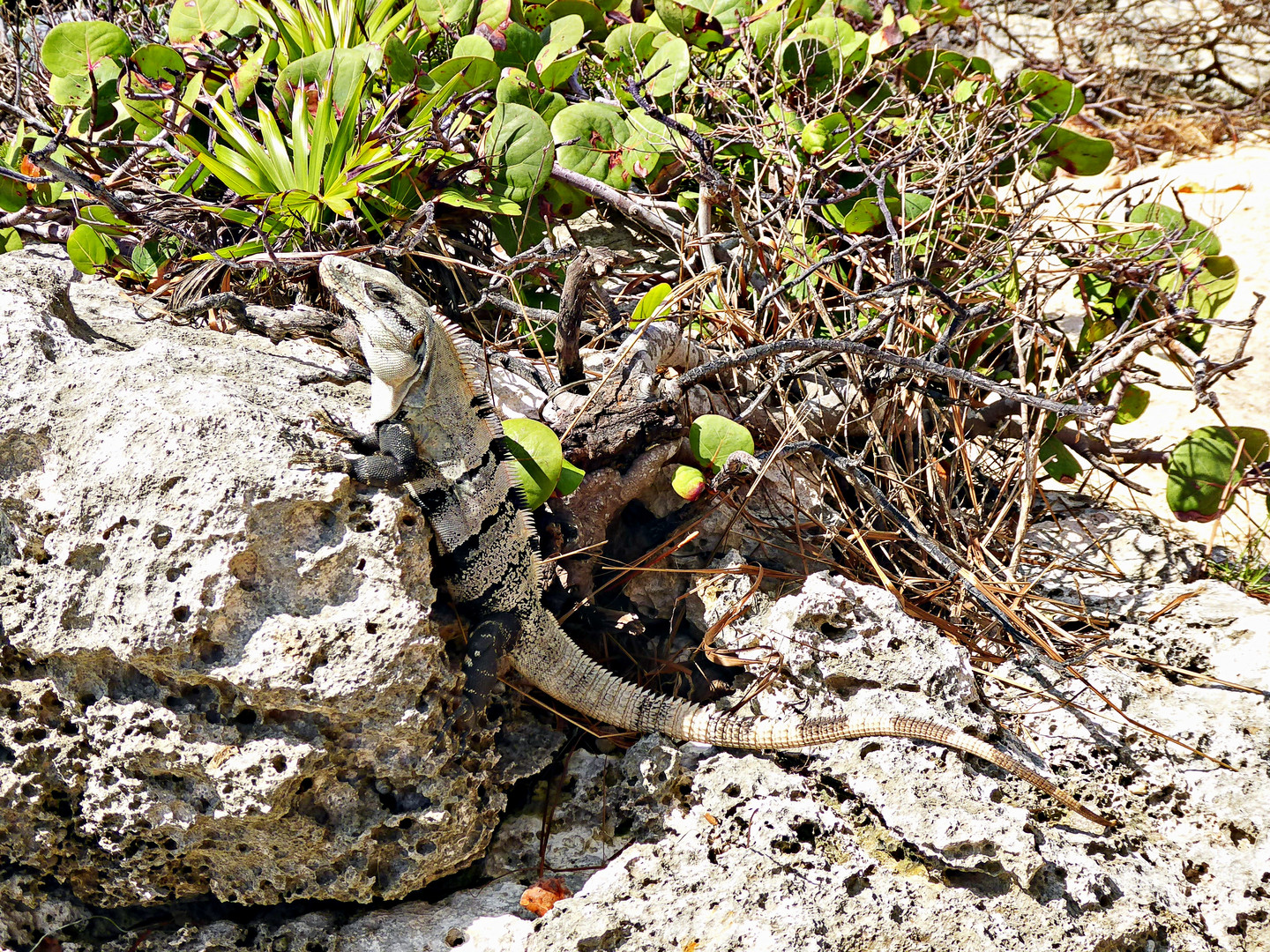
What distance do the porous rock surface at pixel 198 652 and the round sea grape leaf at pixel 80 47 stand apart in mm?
2060

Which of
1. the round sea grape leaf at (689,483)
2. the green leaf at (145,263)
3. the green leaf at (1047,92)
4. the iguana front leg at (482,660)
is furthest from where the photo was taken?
the green leaf at (1047,92)

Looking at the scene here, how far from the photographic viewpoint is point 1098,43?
7.65m

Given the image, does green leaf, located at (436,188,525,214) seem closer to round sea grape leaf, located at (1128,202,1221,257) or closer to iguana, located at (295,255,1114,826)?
iguana, located at (295,255,1114,826)

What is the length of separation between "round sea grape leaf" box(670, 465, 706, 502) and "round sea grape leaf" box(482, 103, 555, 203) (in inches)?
54.4

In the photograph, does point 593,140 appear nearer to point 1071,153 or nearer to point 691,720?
point 1071,153

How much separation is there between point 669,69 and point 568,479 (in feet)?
7.39

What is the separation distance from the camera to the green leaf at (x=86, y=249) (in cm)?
296

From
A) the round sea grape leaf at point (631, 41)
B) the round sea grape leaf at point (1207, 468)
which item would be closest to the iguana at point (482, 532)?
the round sea grape leaf at point (1207, 468)

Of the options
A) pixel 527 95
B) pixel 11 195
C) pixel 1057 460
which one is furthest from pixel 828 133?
pixel 11 195

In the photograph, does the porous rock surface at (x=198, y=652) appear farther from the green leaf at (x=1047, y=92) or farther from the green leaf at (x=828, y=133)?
the green leaf at (x=1047, y=92)

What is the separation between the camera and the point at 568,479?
2.51 metres

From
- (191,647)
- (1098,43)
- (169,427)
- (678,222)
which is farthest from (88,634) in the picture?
(1098,43)

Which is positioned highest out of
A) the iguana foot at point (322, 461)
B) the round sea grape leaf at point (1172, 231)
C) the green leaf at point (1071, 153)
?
the iguana foot at point (322, 461)

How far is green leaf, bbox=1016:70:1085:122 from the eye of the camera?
3967 millimetres
